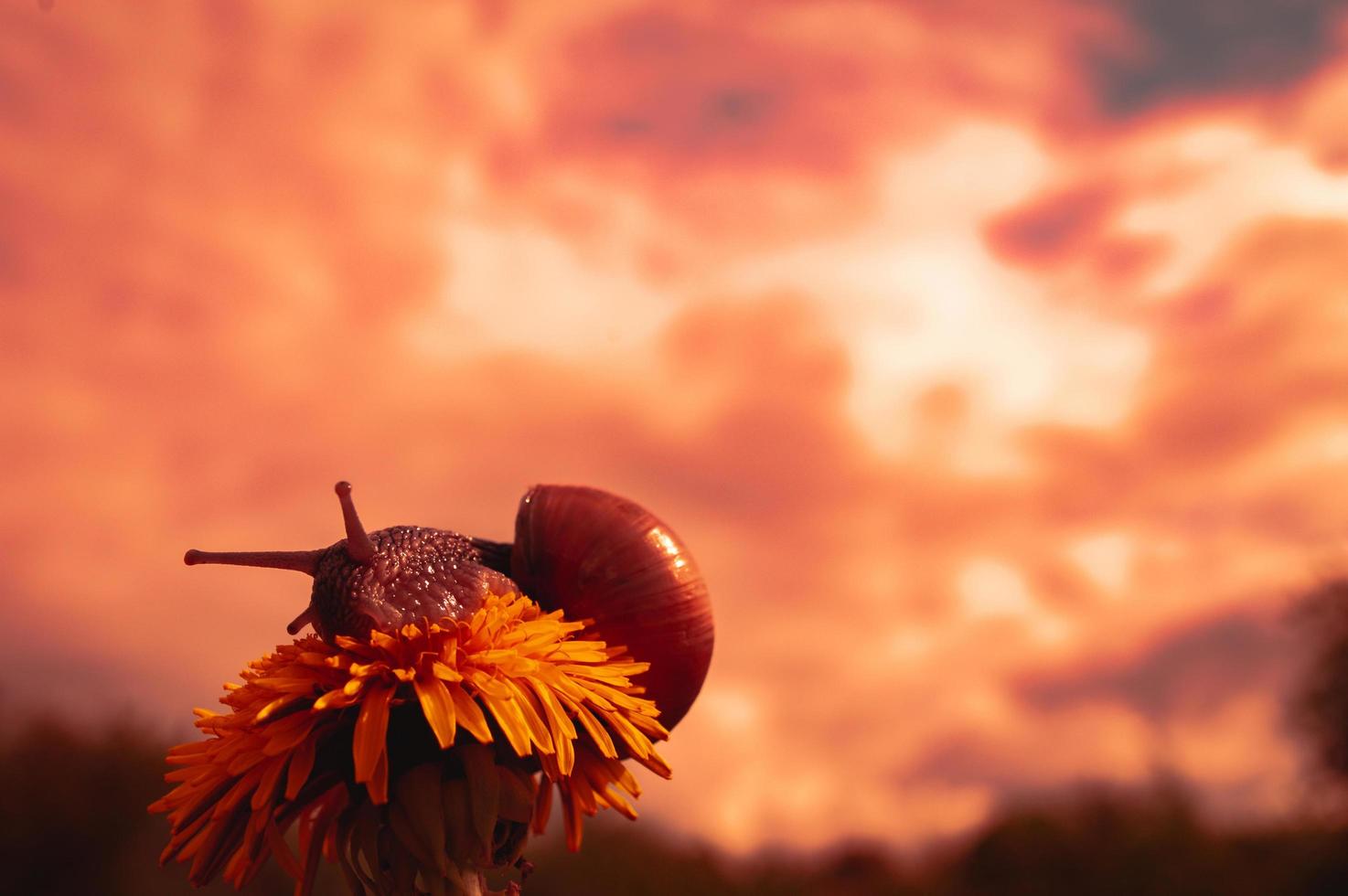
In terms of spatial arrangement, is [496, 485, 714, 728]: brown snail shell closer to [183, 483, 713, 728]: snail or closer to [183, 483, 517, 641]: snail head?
[183, 483, 713, 728]: snail

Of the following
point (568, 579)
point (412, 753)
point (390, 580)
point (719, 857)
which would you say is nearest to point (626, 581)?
point (568, 579)

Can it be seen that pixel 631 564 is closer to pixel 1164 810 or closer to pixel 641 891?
pixel 641 891

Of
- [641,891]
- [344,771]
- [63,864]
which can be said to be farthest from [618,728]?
[641,891]

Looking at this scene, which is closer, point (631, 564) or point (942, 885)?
point (631, 564)

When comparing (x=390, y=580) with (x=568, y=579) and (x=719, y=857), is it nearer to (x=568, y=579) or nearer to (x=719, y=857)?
(x=568, y=579)

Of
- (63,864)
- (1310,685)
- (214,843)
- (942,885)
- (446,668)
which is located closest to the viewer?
(446,668)

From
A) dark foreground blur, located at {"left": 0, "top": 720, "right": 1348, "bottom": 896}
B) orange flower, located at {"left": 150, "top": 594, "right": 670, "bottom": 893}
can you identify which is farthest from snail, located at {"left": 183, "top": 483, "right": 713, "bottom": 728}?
dark foreground blur, located at {"left": 0, "top": 720, "right": 1348, "bottom": 896}

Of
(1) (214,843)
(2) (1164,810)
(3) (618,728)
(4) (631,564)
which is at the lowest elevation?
(1) (214,843)
